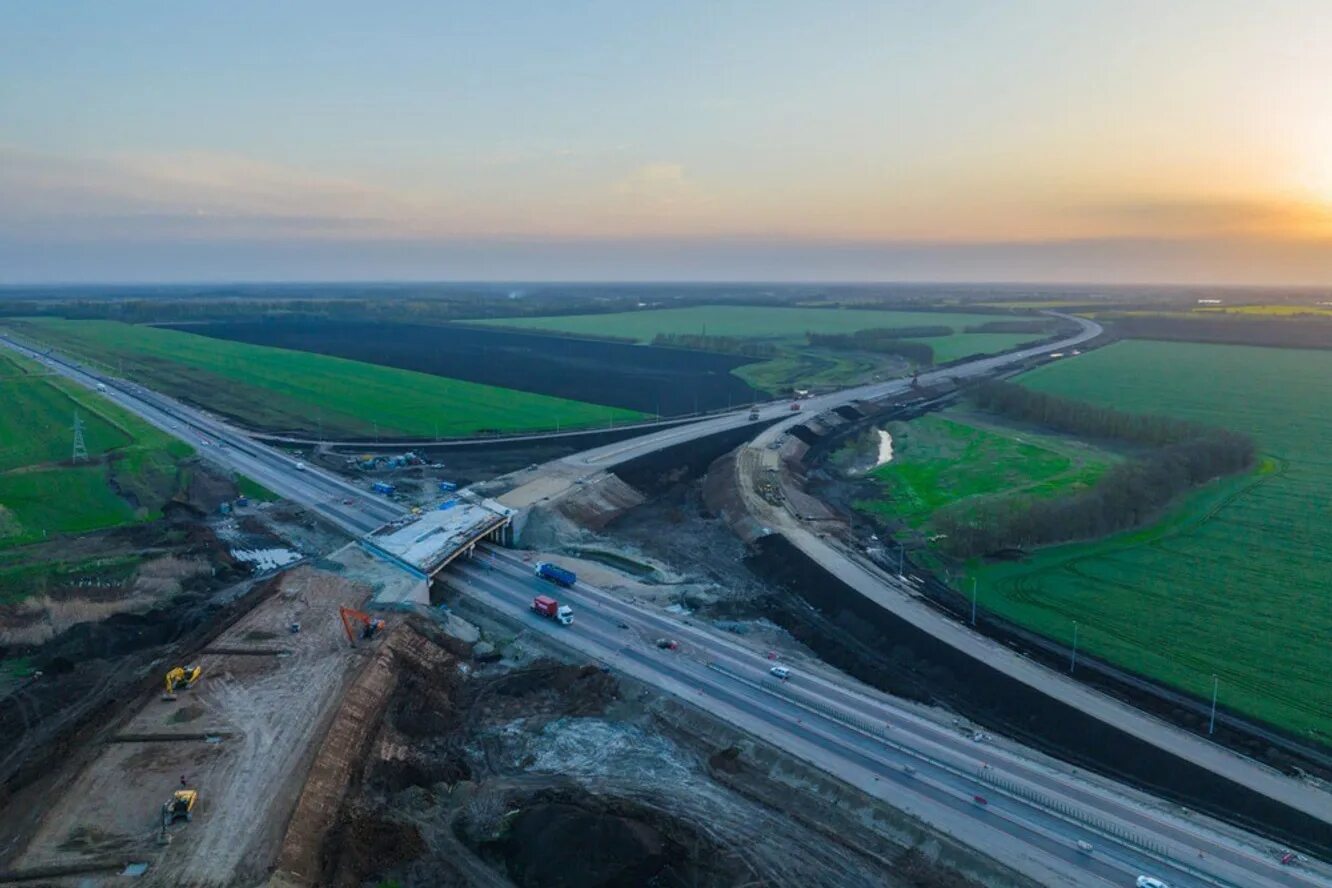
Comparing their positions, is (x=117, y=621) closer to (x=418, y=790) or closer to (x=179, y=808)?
(x=179, y=808)

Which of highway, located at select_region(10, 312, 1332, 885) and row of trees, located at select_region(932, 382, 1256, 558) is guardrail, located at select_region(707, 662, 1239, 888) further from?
row of trees, located at select_region(932, 382, 1256, 558)

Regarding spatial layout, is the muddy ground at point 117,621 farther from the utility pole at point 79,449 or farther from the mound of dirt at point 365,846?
the utility pole at point 79,449

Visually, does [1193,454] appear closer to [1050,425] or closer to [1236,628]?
[1050,425]

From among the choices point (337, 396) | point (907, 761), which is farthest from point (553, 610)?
point (337, 396)

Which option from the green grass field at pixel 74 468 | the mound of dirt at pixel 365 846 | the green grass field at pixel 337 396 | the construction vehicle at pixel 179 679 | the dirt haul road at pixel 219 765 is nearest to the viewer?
the dirt haul road at pixel 219 765

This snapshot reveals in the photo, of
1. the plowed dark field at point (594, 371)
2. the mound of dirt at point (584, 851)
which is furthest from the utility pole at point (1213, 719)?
the plowed dark field at point (594, 371)

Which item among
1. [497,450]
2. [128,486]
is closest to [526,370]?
[497,450]
